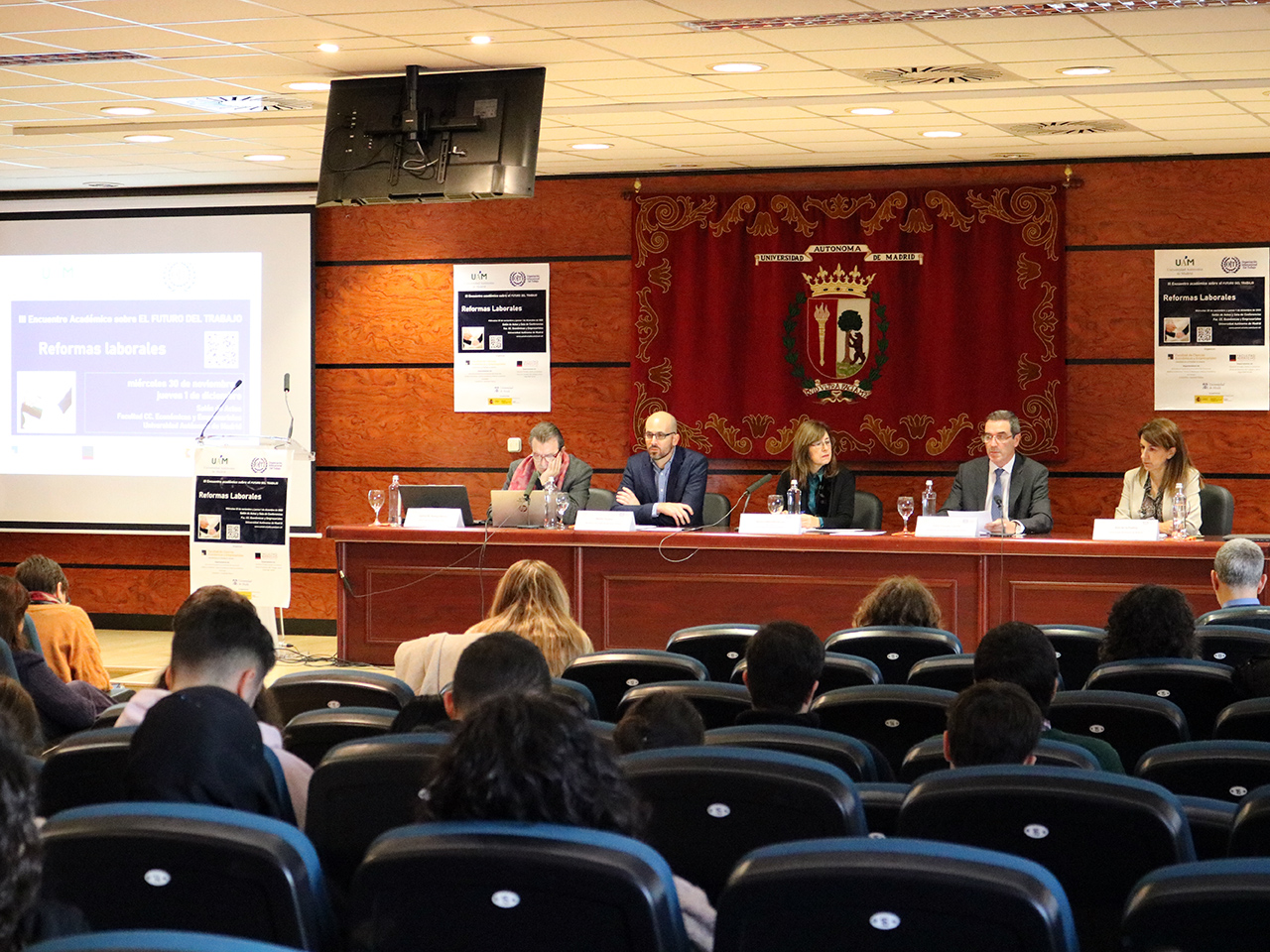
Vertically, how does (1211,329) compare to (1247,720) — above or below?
above

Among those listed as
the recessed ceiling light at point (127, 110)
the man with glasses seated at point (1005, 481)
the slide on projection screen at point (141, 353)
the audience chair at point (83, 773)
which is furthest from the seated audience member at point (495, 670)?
the slide on projection screen at point (141, 353)

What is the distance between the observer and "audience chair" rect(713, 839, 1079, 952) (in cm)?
145

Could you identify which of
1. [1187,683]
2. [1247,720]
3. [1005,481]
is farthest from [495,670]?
[1005,481]

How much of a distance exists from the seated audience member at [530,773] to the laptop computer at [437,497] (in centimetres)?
638

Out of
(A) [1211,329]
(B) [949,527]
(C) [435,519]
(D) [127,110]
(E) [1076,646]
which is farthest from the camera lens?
(A) [1211,329]

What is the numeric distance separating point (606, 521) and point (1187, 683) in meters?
4.31

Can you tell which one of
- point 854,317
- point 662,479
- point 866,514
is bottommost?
point 866,514

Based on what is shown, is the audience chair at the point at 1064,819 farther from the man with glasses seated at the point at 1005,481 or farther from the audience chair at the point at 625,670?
the man with glasses seated at the point at 1005,481

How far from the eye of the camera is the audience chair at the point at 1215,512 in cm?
741

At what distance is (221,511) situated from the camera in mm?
8250

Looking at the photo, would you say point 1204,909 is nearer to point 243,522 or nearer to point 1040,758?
point 1040,758

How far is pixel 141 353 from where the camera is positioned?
407 inches

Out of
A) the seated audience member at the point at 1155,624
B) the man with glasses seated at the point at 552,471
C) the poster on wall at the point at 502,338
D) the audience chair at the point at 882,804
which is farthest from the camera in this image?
the poster on wall at the point at 502,338

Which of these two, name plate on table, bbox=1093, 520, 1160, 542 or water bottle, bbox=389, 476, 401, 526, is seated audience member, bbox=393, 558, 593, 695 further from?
water bottle, bbox=389, 476, 401, 526
